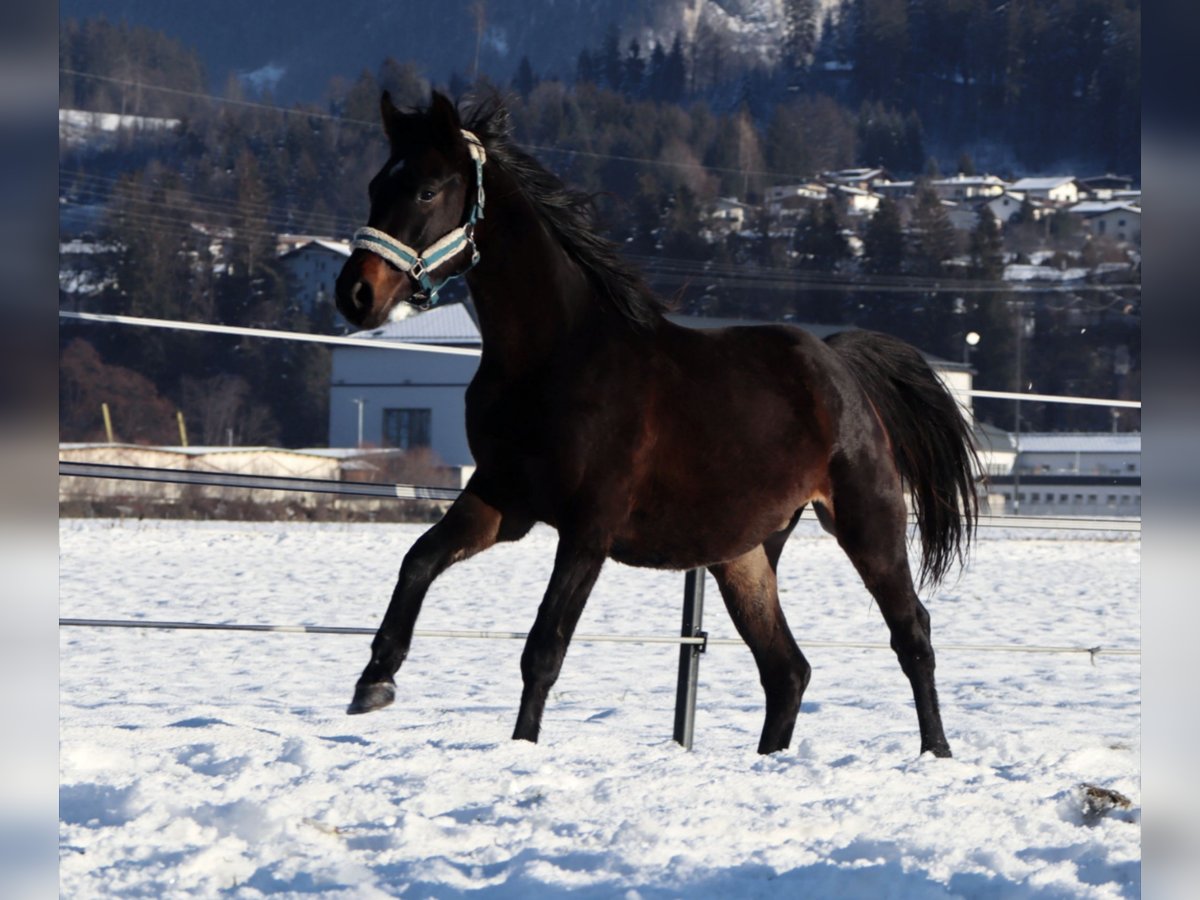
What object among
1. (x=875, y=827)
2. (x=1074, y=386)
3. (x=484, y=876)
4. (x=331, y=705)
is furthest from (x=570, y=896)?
(x=1074, y=386)

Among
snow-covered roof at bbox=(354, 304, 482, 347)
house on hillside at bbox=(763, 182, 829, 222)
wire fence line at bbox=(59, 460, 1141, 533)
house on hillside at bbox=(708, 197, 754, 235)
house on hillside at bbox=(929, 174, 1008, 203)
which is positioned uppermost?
house on hillside at bbox=(929, 174, 1008, 203)

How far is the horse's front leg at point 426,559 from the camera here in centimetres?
375

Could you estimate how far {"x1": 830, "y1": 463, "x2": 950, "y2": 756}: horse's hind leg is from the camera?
4.46 m

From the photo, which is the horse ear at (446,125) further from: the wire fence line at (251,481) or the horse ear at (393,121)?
the wire fence line at (251,481)

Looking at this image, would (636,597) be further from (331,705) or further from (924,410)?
(924,410)

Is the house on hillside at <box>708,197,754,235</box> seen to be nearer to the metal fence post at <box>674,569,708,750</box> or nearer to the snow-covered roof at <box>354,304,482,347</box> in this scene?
the snow-covered roof at <box>354,304,482,347</box>

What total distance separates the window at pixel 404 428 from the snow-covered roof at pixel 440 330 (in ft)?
8.63

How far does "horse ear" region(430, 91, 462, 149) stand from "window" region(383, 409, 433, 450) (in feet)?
162

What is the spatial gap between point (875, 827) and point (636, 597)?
28.2 ft

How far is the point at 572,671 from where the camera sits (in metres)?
7.53

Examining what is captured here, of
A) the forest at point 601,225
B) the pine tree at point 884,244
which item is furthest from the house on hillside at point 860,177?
the pine tree at point 884,244

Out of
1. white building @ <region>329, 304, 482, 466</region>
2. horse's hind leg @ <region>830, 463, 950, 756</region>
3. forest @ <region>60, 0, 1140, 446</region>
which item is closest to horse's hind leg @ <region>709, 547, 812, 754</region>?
horse's hind leg @ <region>830, 463, 950, 756</region>

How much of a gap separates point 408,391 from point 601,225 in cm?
5003

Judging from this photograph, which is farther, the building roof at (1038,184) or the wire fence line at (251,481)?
the building roof at (1038,184)
